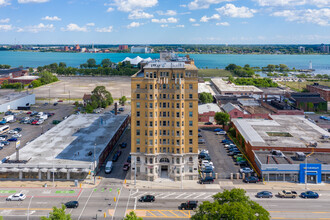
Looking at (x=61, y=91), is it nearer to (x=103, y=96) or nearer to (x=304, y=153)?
(x=103, y=96)

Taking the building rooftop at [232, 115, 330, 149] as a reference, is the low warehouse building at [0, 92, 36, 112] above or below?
above

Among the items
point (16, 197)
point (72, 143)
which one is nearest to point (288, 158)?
point (72, 143)

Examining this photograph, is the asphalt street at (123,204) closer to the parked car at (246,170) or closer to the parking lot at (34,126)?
the parked car at (246,170)

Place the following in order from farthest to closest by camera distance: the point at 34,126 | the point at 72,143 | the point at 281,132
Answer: the point at 34,126
the point at 281,132
the point at 72,143

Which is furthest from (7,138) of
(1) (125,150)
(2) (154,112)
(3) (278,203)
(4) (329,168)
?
(4) (329,168)

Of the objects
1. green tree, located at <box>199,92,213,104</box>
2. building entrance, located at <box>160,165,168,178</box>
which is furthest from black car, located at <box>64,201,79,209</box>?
green tree, located at <box>199,92,213,104</box>

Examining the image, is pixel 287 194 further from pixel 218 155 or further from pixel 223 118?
pixel 223 118

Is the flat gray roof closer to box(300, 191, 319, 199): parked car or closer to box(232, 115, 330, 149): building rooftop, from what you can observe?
box(232, 115, 330, 149): building rooftop
